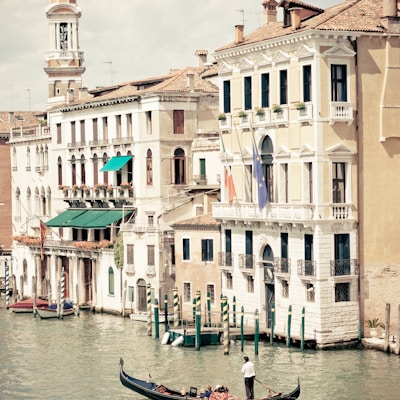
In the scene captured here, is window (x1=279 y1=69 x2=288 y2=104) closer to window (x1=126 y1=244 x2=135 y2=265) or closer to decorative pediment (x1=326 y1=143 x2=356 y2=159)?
decorative pediment (x1=326 y1=143 x2=356 y2=159)

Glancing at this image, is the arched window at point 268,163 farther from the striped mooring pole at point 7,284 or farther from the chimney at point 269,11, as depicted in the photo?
the striped mooring pole at point 7,284

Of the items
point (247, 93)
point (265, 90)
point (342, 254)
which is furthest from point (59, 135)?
point (342, 254)

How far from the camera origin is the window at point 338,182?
48.1 metres

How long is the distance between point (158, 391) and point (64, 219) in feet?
89.1

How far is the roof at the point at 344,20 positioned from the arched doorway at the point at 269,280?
7.13m

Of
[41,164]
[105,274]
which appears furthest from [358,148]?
[41,164]

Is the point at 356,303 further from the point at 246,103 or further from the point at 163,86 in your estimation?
the point at 163,86

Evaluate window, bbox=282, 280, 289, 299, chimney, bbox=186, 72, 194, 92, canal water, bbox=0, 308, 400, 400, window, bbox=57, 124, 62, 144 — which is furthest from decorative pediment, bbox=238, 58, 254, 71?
window, bbox=57, 124, 62, 144

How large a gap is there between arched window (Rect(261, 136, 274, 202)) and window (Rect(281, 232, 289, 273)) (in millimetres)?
1537

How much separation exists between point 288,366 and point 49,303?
65.5ft

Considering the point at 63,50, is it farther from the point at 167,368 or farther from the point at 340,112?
the point at 167,368

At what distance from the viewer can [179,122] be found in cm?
6234

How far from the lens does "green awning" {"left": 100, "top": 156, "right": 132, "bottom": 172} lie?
208 ft

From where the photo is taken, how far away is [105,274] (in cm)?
6222
